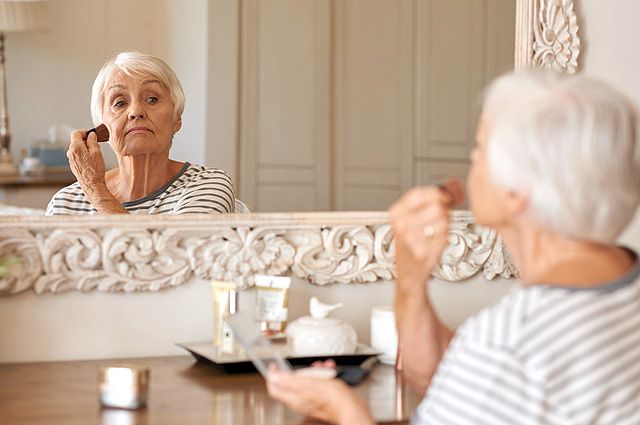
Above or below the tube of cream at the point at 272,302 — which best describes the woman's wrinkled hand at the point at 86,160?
above

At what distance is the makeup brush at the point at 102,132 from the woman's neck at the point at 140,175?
5 centimetres

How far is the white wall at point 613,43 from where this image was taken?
2258mm

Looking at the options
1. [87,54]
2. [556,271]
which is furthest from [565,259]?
[87,54]

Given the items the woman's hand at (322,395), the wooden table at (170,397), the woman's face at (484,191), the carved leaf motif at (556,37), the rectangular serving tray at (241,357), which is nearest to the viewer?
the woman's face at (484,191)

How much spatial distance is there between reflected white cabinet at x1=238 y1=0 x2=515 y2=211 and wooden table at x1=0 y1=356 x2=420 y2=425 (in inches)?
14.5

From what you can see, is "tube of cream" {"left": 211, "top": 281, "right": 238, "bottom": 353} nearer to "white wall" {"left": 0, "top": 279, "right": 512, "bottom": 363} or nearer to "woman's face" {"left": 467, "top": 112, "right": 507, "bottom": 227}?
"white wall" {"left": 0, "top": 279, "right": 512, "bottom": 363}

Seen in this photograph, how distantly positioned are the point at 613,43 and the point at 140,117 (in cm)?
104

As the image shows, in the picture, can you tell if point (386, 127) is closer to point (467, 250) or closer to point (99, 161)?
point (467, 250)

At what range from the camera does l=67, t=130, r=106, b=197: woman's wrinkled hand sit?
1.95 metres

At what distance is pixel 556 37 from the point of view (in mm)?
2201

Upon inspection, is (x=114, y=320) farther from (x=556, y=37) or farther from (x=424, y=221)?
(x=556, y=37)

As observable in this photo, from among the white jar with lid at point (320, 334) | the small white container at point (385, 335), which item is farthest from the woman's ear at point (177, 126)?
the small white container at point (385, 335)

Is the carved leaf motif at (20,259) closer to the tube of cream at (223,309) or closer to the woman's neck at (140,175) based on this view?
the woman's neck at (140,175)

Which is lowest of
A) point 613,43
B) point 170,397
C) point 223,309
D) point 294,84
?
point 170,397
